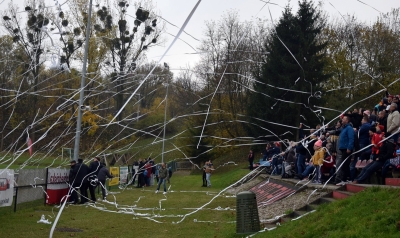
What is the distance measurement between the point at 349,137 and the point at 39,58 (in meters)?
14.8

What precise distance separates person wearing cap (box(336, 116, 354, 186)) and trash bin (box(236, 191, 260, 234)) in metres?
2.52

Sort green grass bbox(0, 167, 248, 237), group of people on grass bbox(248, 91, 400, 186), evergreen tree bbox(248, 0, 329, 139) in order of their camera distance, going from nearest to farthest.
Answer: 1. group of people on grass bbox(248, 91, 400, 186)
2. green grass bbox(0, 167, 248, 237)
3. evergreen tree bbox(248, 0, 329, 139)

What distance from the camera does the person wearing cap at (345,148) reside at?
11.9 meters

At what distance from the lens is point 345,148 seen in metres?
12.1

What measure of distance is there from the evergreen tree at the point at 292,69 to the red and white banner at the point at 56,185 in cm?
761

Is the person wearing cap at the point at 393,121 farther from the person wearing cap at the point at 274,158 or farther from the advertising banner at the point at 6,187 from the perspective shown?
the person wearing cap at the point at 274,158

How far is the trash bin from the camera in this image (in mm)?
10266

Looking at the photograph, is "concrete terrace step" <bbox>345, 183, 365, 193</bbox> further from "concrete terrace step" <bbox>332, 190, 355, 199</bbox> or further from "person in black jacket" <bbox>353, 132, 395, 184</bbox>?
"person in black jacket" <bbox>353, 132, 395, 184</bbox>

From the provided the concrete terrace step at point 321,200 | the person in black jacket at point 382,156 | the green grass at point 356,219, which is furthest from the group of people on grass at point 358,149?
the green grass at point 356,219

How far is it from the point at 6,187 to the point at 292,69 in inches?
588

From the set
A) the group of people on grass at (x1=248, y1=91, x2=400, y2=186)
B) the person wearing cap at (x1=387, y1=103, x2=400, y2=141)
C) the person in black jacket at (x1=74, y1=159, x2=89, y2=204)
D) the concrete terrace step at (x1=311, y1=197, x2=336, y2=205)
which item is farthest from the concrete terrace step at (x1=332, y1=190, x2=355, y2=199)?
the person in black jacket at (x1=74, y1=159, x2=89, y2=204)

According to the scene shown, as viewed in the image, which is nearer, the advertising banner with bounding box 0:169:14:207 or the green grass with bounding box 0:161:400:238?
the green grass with bounding box 0:161:400:238

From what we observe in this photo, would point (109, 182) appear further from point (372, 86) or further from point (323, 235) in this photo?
point (323, 235)

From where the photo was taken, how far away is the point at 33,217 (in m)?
14.1
